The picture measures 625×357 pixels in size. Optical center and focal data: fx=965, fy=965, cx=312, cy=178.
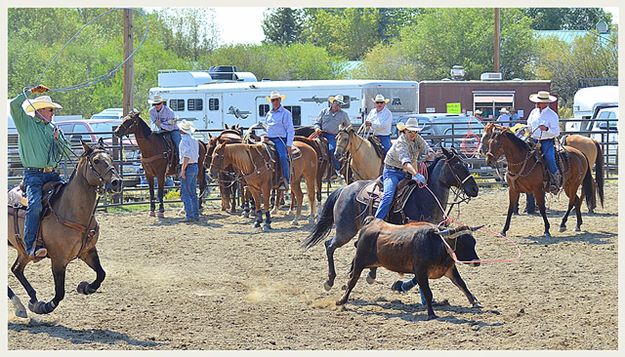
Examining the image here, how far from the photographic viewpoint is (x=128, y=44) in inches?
786

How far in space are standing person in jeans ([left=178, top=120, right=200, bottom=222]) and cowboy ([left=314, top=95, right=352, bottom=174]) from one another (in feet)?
6.97

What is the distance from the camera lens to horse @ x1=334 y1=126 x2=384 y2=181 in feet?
47.0

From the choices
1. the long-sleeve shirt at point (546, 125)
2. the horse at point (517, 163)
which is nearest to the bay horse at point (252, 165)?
the horse at point (517, 163)

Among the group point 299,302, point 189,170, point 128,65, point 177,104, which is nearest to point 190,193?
point 189,170

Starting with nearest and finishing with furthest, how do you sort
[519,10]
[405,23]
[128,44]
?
[128,44]
[519,10]
[405,23]

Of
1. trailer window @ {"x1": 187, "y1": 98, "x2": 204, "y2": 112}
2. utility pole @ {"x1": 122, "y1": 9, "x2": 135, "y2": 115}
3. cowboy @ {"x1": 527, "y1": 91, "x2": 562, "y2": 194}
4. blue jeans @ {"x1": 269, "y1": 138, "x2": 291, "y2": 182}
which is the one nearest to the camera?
cowboy @ {"x1": 527, "y1": 91, "x2": 562, "y2": 194}

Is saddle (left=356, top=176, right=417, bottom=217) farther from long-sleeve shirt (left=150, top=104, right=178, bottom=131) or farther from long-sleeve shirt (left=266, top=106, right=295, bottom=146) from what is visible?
long-sleeve shirt (left=150, top=104, right=178, bottom=131)

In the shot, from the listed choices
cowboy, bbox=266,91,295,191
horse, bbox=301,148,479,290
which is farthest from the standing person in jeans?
horse, bbox=301,148,479,290

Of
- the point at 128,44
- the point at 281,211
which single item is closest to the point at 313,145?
the point at 281,211

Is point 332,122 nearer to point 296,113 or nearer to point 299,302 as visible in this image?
point 299,302

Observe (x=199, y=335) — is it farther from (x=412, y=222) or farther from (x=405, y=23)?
(x=405, y=23)

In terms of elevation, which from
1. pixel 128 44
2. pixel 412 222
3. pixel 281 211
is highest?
pixel 128 44

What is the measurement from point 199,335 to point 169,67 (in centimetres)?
4365

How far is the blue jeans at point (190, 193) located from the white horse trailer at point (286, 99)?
9434mm
